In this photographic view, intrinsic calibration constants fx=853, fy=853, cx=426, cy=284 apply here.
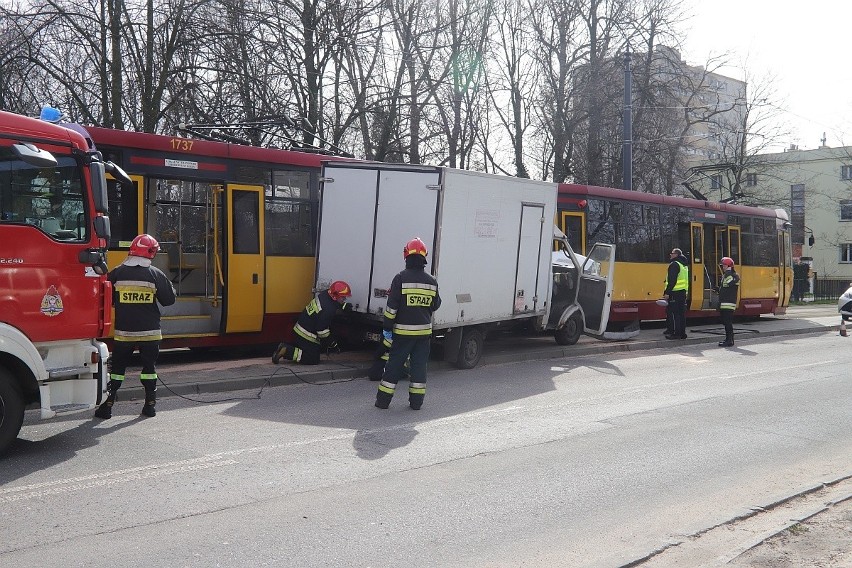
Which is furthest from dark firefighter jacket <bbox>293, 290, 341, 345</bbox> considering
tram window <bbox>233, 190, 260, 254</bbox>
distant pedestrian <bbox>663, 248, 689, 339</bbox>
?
distant pedestrian <bbox>663, 248, 689, 339</bbox>

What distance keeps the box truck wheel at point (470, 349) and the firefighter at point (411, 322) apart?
368 cm

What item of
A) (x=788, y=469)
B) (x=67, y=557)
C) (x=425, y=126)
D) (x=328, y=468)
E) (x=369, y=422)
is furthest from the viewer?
(x=425, y=126)

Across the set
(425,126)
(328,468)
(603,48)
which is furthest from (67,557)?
(603,48)

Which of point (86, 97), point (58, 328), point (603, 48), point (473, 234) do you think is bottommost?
point (58, 328)

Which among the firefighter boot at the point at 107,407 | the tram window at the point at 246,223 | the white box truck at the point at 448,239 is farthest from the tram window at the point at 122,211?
the firefighter boot at the point at 107,407

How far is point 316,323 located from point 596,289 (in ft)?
20.5

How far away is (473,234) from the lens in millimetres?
12555

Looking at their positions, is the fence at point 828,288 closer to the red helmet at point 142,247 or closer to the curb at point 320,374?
→ the curb at point 320,374

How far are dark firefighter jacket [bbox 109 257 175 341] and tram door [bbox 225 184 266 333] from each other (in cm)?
404

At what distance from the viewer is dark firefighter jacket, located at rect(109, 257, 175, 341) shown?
8570 millimetres

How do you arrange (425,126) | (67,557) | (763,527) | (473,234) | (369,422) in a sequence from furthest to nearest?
(425,126) < (473,234) < (369,422) < (763,527) < (67,557)

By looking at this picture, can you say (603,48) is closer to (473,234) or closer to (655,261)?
(655,261)

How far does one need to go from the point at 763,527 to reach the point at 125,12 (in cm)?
1694

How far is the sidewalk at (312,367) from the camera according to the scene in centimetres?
1055
